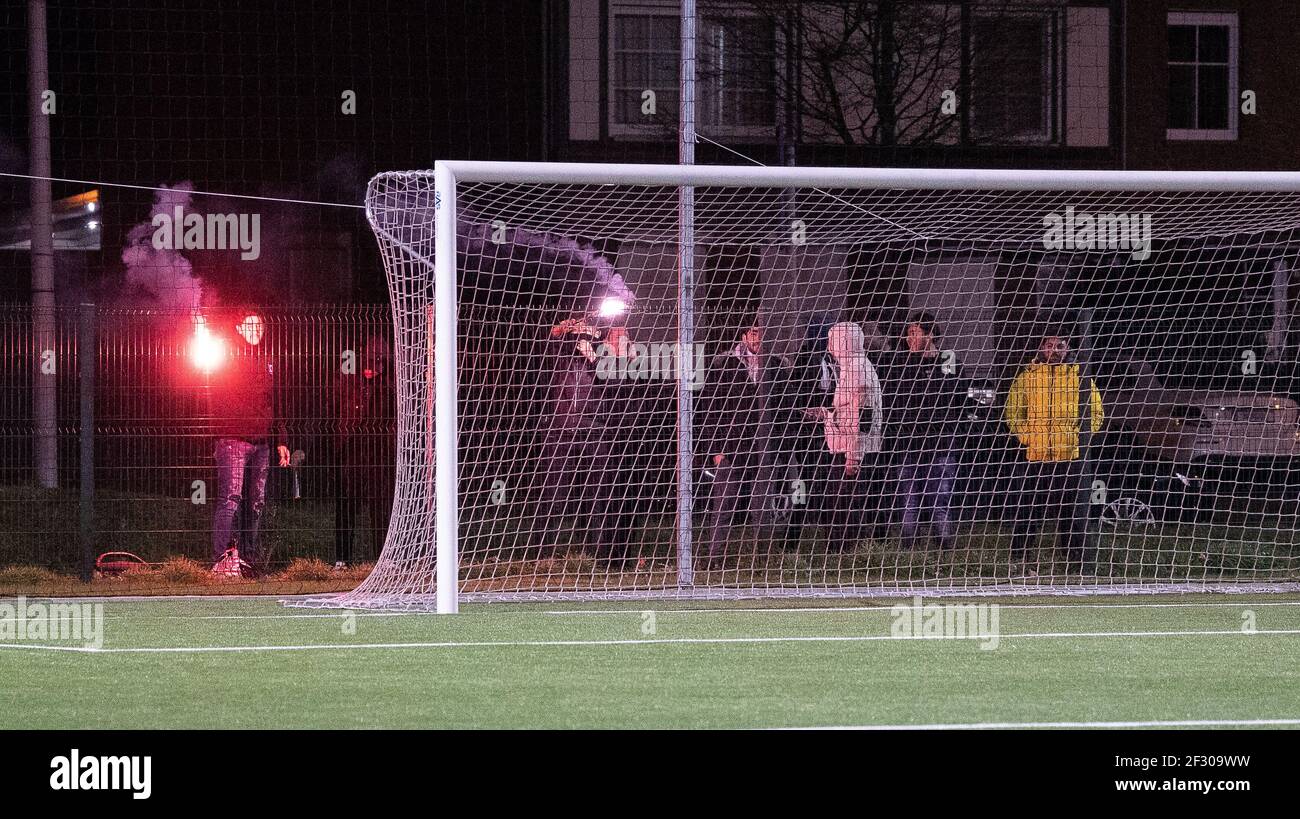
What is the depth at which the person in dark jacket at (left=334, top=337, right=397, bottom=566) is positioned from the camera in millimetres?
10992

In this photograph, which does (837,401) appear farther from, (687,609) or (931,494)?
(687,609)

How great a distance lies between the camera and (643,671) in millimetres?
6609

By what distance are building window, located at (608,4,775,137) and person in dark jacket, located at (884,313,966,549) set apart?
4031 mm

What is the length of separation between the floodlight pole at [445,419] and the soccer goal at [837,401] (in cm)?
42

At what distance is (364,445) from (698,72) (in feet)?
18.1

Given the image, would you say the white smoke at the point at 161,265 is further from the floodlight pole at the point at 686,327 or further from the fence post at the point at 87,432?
the floodlight pole at the point at 686,327

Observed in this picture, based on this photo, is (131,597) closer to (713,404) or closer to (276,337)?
(276,337)

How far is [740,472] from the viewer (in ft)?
36.8

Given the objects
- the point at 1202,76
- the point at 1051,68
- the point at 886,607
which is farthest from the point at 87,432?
the point at 1202,76

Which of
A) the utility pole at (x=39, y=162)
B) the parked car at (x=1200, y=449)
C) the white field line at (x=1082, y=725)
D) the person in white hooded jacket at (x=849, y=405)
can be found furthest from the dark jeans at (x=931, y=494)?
the utility pole at (x=39, y=162)
